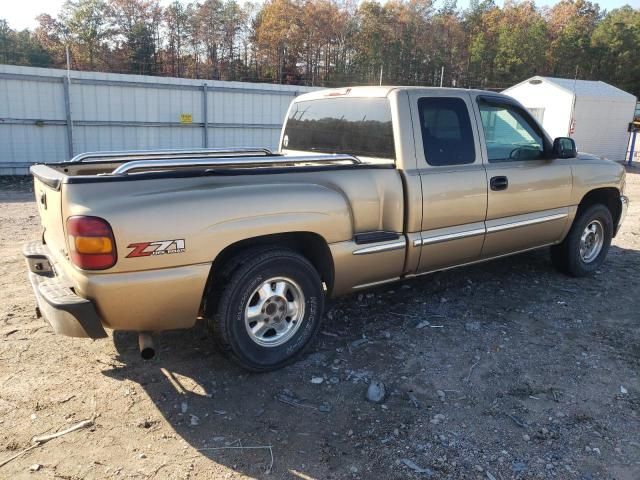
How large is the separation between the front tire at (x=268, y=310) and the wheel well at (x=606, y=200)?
11.7ft

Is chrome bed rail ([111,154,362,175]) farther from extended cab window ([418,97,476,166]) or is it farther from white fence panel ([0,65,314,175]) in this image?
white fence panel ([0,65,314,175])

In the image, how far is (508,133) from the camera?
16.3 ft

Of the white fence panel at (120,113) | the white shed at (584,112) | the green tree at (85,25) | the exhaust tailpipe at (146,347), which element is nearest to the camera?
the exhaust tailpipe at (146,347)

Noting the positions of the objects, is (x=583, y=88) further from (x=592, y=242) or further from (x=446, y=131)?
(x=446, y=131)

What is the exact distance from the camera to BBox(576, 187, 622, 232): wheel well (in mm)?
5770

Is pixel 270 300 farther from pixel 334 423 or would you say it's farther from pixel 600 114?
pixel 600 114

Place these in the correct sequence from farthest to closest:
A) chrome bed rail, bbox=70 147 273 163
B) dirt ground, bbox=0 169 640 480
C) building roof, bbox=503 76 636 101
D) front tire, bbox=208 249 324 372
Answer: building roof, bbox=503 76 636 101, chrome bed rail, bbox=70 147 273 163, front tire, bbox=208 249 324 372, dirt ground, bbox=0 169 640 480

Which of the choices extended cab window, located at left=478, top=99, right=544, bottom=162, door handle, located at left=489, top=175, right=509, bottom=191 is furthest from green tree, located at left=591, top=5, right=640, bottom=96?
door handle, located at left=489, top=175, right=509, bottom=191

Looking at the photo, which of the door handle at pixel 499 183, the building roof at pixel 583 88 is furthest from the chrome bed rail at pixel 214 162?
the building roof at pixel 583 88

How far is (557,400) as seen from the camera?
3.40m

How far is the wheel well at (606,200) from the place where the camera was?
5770mm

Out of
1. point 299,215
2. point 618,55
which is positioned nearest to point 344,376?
point 299,215

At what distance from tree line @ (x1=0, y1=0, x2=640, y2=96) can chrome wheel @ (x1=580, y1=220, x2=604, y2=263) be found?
1573 inches

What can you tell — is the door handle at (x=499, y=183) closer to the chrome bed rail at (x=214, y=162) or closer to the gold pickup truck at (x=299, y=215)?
the gold pickup truck at (x=299, y=215)
